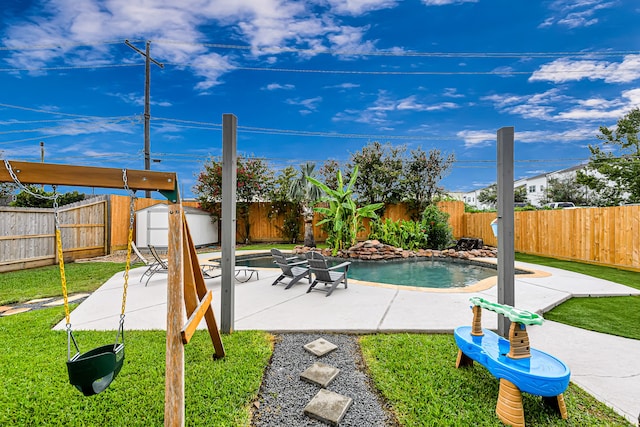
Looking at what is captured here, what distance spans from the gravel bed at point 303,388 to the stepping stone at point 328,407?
0.11ft

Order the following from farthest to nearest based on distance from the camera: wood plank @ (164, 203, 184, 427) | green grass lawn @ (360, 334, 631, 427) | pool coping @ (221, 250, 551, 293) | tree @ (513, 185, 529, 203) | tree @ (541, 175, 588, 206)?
1. tree @ (513, 185, 529, 203)
2. tree @ (541, 175, 588, 206)
3. pool coping @ (221, 250, 551, 293)
4. green grass lawn @ (360, 334, 631, 427)
5. wood plank @ (164, 203, 184, 427)

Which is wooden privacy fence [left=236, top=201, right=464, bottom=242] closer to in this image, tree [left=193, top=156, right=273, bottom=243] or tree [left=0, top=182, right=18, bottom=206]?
tree [left=193, top=156, right=273, bottom=243]

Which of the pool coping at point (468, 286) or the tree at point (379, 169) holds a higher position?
the tree at point (379, 169)

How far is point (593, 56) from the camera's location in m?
17.5

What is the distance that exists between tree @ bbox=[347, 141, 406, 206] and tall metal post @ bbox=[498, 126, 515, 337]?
40.9 feet

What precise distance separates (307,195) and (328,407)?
40.8ft

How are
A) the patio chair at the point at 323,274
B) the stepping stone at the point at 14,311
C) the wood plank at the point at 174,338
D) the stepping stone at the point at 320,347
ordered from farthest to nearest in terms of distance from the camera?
the patio chair at the point at 323,274 → the stepping stone at the point at 14,311 → the stepping stone at the point at 320,347 → the wood plank at the point at 174,338

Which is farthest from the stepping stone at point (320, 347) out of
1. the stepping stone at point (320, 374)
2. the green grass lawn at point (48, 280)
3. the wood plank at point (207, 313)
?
the green grass lawn at point (48, 280)

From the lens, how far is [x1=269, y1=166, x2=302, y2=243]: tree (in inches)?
617

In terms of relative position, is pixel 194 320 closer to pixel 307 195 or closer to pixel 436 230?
pixel 436 230

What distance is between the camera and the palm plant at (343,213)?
34.3 ft

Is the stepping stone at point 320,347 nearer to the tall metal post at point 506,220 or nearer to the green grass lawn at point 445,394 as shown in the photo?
the green grass lawn at point 445,394

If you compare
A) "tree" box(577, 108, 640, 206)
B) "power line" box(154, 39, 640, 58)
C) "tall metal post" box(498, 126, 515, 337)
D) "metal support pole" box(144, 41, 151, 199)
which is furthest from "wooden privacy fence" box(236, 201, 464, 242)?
"tall metal post" box(498, 126, 515, 337)

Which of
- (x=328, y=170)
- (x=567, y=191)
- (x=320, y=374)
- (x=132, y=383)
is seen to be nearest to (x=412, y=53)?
(x=328, y=170)
